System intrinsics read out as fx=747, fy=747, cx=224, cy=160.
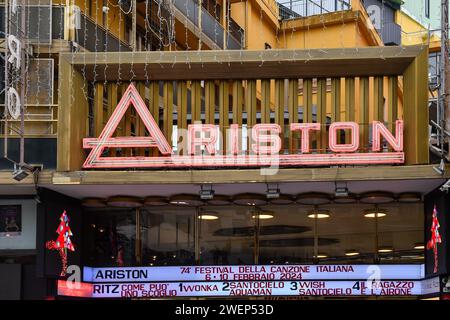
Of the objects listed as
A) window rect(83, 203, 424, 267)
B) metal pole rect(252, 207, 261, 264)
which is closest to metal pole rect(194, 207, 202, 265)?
window rect(83, 203, 424, 267)

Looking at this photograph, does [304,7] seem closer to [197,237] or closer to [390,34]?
[390,34]

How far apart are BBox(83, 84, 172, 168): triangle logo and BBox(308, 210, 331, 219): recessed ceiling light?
366cm

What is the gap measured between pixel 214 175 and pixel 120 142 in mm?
2083

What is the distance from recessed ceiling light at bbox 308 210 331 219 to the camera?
16.8 meters

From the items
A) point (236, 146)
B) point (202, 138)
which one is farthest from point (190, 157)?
point (236, 146)

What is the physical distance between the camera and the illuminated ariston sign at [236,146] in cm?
Result: 1492

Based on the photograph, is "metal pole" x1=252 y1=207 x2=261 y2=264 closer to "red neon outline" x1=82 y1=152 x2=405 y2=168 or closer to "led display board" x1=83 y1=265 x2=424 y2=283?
"led display board" x1=83 y1=265 x2=424 y2=283

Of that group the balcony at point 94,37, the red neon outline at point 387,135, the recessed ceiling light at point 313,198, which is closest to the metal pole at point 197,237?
the recessed ceiling light at point 313,198

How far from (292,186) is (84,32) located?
665 cm

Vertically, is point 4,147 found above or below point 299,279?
above
